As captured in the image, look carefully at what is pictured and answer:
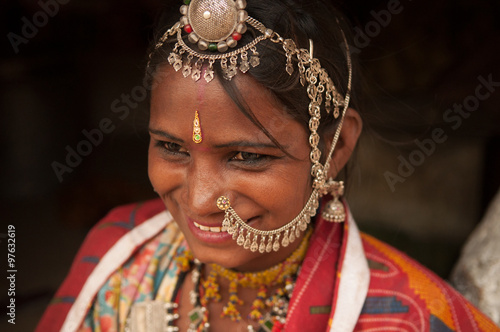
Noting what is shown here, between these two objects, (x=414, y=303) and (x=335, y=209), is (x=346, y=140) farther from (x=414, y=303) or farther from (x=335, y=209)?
(x=414, y=303)

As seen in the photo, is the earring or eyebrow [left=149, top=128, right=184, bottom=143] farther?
the earring

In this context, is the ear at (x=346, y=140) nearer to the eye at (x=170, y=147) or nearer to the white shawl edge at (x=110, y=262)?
the eye at (x=170, y=147)

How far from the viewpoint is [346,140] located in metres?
1.56

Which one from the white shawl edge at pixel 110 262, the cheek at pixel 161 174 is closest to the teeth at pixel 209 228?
the cheek at pixel 161 174

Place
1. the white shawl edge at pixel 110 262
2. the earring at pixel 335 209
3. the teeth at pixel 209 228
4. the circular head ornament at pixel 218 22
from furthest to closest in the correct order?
the white shawl edge at pixel 110 262, the earring at pixel 335 209, the teeth at pixel 209 228, the circular head ornament at pixel 218 22

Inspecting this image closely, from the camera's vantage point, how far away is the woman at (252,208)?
1279 millimetres

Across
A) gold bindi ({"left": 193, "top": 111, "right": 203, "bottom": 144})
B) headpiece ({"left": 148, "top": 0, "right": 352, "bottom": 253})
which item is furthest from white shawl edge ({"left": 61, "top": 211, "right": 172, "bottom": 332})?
gold bindi ({"left": 193, "top": 111, "right": 203, "bottom": 144})

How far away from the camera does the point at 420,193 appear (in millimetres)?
2820

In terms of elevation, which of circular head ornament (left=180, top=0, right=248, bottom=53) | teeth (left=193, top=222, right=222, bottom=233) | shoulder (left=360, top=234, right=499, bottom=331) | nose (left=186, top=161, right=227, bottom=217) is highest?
circular head ornament (left=180, top=0, right=248, bottom=53)

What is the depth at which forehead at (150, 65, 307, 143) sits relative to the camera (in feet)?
4.14

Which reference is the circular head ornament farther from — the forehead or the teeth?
the teeth

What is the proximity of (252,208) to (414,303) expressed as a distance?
0.58 m

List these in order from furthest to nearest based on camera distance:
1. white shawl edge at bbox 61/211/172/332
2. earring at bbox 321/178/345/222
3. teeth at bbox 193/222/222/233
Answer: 1. white shawl edge at bbox 61/211/172/332
2. earring at bbox 321/178/345/222
3. teeth at bbox 193/222/222/233

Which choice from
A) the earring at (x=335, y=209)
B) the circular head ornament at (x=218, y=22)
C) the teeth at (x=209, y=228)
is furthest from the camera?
the earring at (x=335, y=209)
